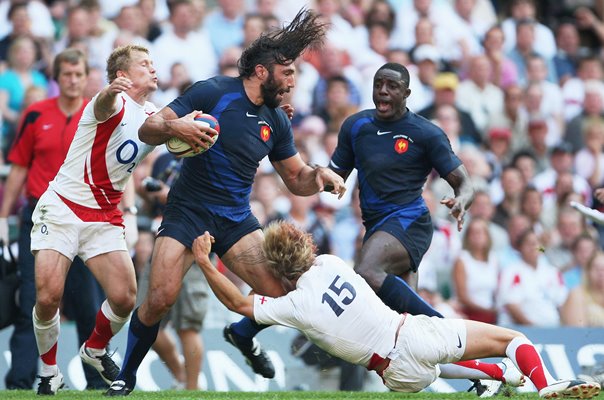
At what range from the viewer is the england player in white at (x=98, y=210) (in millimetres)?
8938

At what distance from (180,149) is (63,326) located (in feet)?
12.0

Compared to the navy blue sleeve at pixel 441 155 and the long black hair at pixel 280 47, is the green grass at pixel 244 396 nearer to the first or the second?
the navy blue sleeve at pixel 441 155

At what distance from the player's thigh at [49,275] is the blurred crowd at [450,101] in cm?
244

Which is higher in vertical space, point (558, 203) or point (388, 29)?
point (388, 29)

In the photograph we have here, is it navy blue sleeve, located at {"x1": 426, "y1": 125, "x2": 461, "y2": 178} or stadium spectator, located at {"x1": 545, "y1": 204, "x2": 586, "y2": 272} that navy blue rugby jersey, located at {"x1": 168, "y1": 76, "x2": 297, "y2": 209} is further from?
stadium spectator, located at {"x1": 545, "y1": 204, "x2": 586, "y2": 272}

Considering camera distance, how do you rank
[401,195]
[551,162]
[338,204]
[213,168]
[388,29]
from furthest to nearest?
[388,29], [551,162], [338,204], [401,195], [213,168]

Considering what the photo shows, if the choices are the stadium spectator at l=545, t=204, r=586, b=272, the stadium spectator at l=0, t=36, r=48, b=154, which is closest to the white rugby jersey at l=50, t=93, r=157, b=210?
the stadium spectator at l=0, t=36, r=48, b=154

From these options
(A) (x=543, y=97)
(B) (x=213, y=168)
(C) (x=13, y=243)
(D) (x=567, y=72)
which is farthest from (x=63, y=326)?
(D) (x=567, y=72)

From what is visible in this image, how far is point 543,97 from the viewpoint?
1630 centimetres

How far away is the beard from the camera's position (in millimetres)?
8805

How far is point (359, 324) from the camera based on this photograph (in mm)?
7859

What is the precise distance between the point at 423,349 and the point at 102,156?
110 inches

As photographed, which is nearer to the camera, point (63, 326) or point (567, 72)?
point (63, 326)

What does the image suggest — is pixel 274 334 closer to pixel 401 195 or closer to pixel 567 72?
pixel 401 195
